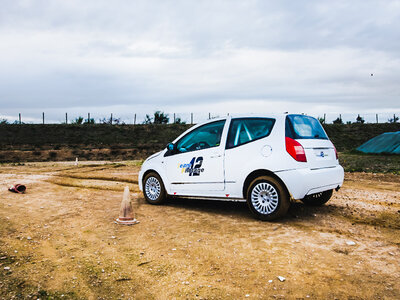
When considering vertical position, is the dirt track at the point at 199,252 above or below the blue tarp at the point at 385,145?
below

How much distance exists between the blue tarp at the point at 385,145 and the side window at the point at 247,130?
16775 mm

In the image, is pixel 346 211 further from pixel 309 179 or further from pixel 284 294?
pixel 284 294

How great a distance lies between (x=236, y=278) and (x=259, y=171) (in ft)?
8.66

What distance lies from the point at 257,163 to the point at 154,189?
2.75 metres

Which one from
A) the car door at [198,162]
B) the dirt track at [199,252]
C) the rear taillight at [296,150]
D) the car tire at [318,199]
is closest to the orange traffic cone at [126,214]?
the dirt track at [199,252]

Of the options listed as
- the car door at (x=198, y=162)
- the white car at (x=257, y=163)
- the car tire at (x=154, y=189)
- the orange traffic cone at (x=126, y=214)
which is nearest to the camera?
the white car at (x=257, y=163)

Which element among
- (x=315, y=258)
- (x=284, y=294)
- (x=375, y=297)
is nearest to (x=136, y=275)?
(x=284, y=294)

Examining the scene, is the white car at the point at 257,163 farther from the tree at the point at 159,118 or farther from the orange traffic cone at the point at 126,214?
the tree at the point at 159,118

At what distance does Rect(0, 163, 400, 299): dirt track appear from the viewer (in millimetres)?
3811

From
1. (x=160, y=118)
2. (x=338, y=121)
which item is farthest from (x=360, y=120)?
(x=160, y=118)

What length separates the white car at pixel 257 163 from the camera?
6094 mm

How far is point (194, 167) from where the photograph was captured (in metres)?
7.35

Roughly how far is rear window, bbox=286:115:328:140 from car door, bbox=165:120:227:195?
1298 millimetres

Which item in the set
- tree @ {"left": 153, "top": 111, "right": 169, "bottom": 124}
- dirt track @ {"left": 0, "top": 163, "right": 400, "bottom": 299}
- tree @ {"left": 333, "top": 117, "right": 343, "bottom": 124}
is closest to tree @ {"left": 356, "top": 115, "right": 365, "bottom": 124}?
tree @ {"left": 333, "top": 117, "right": 343, "bottom": 124}
